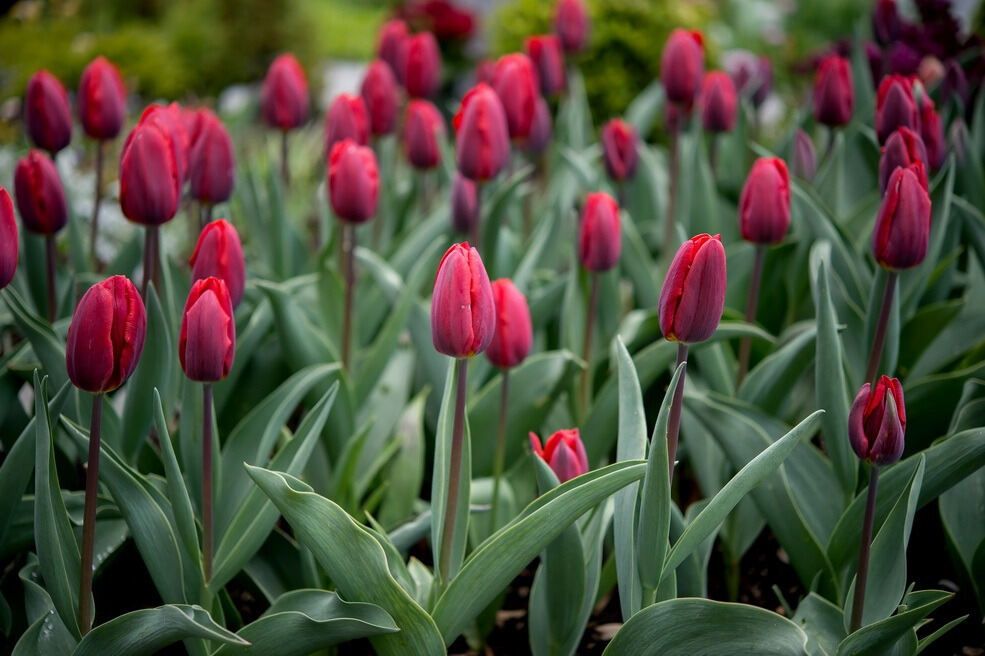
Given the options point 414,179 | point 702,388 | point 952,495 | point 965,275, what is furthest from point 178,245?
point 952,495

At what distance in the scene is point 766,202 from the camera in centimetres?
169

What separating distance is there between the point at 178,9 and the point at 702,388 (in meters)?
8.77

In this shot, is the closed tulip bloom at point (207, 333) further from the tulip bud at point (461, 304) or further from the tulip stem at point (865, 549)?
the tulip stem at point (865, 549)

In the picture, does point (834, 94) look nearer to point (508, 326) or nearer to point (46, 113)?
point (508, 326)

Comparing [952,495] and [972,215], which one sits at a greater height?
[972,215]

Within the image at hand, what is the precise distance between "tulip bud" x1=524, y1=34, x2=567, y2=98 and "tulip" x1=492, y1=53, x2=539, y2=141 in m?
Answer: 0.67

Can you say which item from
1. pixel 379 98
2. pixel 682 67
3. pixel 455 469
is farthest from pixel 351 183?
pixel 682 67

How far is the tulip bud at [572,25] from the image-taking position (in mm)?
3056

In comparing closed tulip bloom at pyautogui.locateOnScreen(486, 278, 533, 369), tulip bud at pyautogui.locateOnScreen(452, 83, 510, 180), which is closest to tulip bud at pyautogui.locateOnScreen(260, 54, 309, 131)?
tulip bud at pyautogui.locateOnScreen(452, 83, 510, 180)

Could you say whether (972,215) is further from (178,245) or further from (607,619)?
(178,245)

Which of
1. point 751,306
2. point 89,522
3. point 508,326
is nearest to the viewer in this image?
point 89,522

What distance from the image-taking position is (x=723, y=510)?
4.03 ft

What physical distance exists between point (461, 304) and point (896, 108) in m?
1.01

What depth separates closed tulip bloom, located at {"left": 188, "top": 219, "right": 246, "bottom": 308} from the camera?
1493 millimetres
